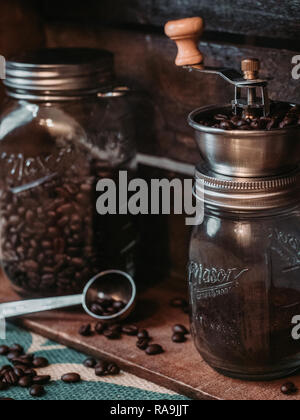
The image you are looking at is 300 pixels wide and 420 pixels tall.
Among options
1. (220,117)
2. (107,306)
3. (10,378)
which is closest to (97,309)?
(107,306)

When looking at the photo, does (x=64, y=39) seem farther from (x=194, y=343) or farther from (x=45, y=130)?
(x=194, y=343)

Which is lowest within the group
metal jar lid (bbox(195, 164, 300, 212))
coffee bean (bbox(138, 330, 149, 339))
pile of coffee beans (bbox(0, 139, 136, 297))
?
coffee bean (bbox(138, 330, 149, 339))

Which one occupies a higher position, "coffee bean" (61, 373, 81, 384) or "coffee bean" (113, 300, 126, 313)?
"coffee bean" (113, 300, 126, 313)

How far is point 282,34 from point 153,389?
0.64 meters

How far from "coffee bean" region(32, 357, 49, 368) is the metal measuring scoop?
126 mm

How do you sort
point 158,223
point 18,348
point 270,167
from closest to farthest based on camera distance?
point 270,167, point 18,348, point 158,223

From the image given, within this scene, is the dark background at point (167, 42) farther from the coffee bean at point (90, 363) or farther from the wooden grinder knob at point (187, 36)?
the coffee bean at point (90, 363)

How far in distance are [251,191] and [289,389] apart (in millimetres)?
324

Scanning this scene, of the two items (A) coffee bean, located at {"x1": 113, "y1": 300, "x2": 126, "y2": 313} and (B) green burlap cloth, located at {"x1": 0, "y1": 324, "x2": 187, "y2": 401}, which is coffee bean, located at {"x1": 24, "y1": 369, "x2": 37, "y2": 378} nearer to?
(B) green burlap cloth, located at {"x1": 0, "y1": 324, "x2": 187, "y2": 401}

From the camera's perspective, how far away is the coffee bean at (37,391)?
3.87 ft

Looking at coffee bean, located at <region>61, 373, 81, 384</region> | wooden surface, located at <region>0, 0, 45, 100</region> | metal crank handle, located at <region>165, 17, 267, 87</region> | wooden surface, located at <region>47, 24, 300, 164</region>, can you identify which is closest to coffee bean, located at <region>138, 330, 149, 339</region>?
coffee bean, located at <region>61, 373, 81, 384</region>

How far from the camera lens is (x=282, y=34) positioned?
1.23 m

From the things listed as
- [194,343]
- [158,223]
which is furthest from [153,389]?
[158,223]

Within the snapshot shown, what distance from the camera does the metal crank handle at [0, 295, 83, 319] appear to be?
1.39 meters
